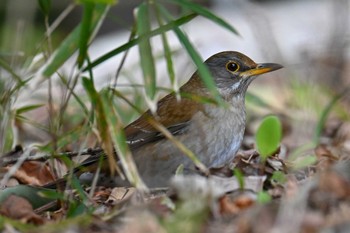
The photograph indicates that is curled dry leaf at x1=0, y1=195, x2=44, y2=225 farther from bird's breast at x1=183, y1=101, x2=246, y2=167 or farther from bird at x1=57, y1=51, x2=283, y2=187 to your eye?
bird's breast at x1=183, y1=101, x2=246, y2=167

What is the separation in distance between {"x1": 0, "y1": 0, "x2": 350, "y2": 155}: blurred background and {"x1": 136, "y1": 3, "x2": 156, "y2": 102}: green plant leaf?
2.75 ft

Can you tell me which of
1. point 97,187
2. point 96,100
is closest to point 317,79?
point 97,187

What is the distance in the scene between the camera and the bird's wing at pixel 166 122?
20.3 ft

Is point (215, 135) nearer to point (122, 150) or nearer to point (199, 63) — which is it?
point (199, 63)

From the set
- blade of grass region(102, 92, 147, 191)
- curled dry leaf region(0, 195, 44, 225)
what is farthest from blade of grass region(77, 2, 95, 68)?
curled dry leaf region(0, 195, 44, 225)

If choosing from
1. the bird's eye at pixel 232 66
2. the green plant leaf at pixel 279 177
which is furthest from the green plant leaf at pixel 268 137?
the bird's eye at pixel 232 66

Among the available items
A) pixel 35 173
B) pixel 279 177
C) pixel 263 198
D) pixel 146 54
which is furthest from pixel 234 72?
pixel 263 198

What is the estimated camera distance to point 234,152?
610cm

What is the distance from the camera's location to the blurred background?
8359mm

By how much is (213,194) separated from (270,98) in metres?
5.61

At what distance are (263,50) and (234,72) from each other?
316 cm

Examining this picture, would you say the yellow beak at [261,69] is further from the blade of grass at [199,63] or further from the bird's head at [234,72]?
the blade of grass at [199,63]

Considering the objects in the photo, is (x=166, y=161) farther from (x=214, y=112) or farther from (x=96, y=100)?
(x=96, y=100)

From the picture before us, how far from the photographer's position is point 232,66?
6.81 meters
